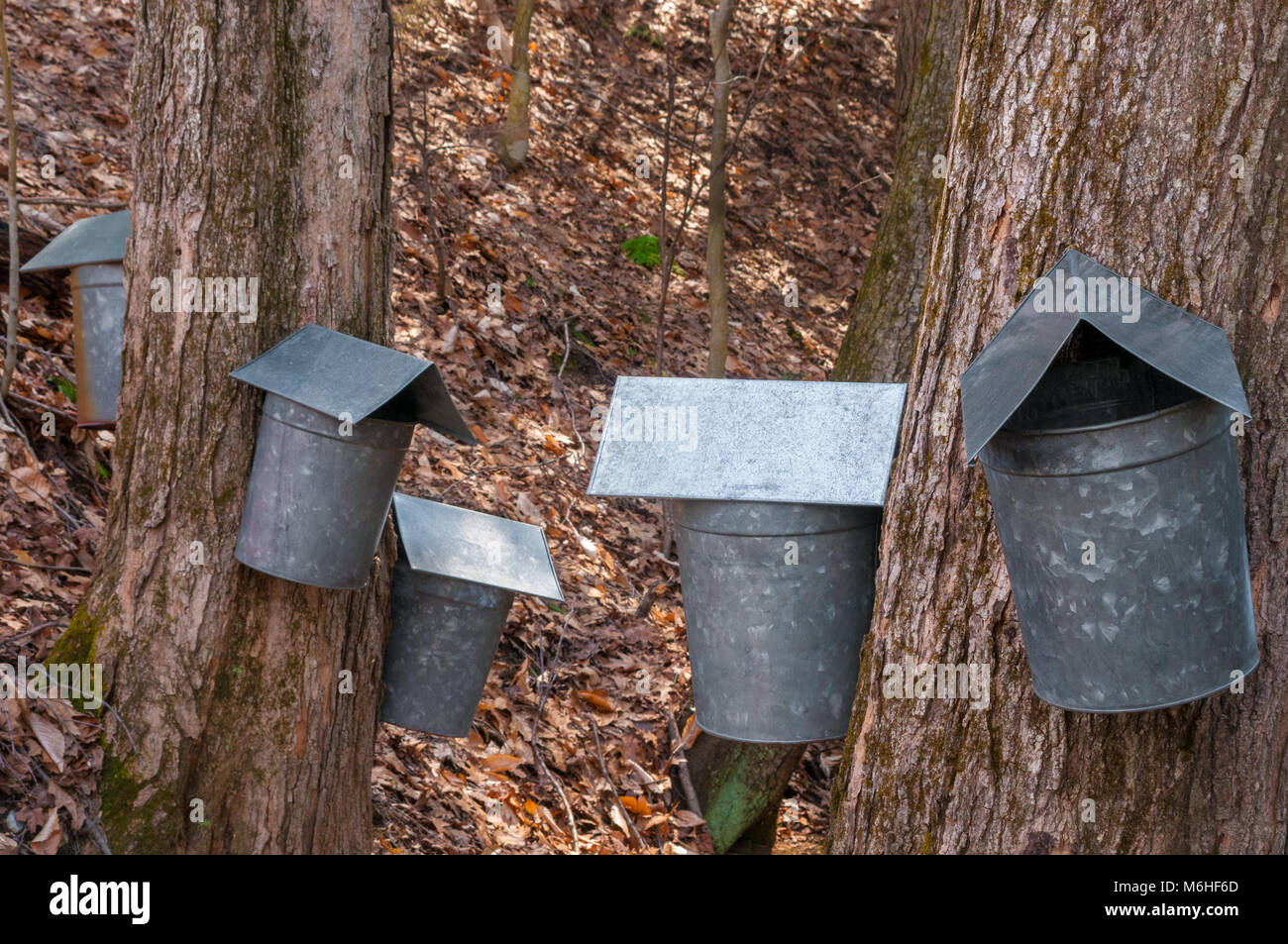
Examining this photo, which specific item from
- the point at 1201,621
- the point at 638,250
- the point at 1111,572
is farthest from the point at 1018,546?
the point at 638,250

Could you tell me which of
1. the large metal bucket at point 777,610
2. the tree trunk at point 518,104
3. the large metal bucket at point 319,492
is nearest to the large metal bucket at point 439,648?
the large metal bucket at point 319,492

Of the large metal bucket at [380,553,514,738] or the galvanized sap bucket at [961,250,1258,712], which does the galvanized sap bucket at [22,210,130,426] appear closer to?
the large metal bucket at [380,553,514,738]

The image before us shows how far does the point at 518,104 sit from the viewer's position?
9180 millimetres

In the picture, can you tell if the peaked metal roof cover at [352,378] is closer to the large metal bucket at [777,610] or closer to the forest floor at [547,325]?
the large metal bucket at [777,610]

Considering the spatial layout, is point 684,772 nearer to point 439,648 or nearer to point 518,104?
point 439,648

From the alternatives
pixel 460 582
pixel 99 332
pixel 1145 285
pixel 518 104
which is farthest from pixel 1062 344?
pixel 518 104

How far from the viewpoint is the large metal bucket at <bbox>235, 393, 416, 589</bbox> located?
3188 mm

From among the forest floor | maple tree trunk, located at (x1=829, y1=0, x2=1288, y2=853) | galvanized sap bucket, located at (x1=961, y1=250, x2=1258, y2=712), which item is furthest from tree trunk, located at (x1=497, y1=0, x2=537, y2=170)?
galvanized sap bucket, located at (x1=961, y1=250, x2=1258, y2=712)

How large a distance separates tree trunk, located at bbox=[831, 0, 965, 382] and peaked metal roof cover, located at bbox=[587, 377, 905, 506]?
276 cm

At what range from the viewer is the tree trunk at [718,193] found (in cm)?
677

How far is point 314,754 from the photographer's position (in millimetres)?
3750
